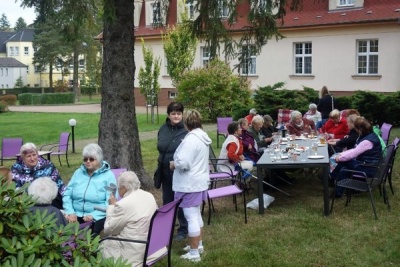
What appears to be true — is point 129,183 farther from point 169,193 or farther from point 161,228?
point 169,193

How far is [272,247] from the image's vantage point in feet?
20.3

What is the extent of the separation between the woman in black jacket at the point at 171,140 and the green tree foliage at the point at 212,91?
16.2 metres

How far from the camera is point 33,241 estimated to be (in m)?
2.76

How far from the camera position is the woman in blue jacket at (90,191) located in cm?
568

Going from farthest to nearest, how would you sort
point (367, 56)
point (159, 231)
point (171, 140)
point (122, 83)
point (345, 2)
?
point (345, 2), point (367, 56), point (122, 83), point (171, 140), point (159, 231)

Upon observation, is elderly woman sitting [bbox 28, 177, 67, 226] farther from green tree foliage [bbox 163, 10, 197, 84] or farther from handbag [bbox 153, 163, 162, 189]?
green tree foliage [bbox 163, 10, 197, 84]

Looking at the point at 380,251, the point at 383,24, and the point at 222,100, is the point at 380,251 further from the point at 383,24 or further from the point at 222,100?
the point at 383,24

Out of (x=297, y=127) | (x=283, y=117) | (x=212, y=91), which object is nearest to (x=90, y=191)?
(x=297, y=127)

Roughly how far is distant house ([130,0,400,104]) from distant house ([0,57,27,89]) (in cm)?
5894

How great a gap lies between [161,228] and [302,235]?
250 centimetres

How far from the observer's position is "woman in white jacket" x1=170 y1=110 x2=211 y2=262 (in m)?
5.66

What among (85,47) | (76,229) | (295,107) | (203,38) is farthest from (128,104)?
(85,47)

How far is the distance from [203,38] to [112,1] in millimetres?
2971

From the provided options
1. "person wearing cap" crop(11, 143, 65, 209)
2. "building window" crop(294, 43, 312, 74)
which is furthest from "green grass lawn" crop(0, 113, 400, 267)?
"building window" crop(294, 43, 312, 74)
